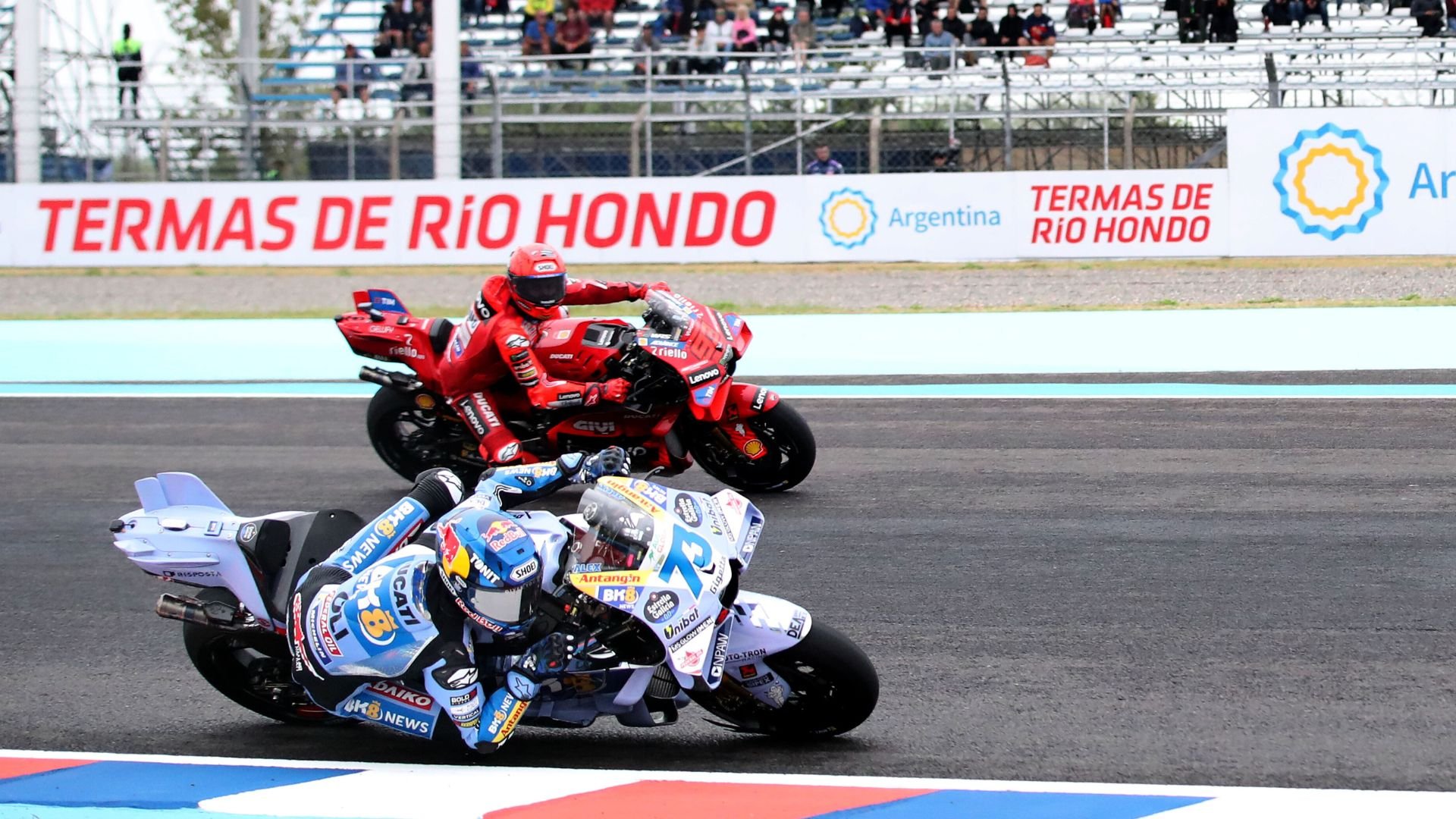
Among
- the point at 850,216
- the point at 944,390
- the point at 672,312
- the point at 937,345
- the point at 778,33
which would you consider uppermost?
the point at 778,33

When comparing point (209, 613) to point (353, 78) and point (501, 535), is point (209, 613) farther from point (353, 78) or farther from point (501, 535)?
point (353, 78)

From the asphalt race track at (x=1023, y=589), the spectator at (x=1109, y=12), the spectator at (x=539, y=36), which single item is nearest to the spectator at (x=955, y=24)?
the spectator at (x=1109, y=12)

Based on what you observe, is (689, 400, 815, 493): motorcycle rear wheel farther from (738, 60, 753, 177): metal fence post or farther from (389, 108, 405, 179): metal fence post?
(389, 108, 405, 179): metal fence post

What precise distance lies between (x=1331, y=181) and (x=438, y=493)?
15494 millimetres

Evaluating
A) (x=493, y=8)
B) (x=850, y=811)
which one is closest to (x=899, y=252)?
(x=493, y=8)

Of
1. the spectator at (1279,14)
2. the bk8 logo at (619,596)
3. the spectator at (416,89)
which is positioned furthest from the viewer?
the spectator at (1279,14)

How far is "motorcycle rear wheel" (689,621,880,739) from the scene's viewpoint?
4.61 meters

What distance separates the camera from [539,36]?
2366 centimetres

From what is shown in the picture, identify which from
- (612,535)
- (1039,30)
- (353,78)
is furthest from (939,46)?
(612,535)

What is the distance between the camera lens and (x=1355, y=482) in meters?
8.43

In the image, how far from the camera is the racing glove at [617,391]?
8422 mm

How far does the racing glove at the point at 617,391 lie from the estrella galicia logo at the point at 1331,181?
39.5 feet

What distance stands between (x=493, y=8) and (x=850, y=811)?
23.2m

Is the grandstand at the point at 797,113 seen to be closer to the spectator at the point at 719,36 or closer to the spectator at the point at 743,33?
the spectator at the point at 743,33
